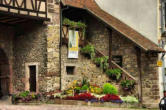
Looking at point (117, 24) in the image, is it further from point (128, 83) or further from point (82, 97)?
point (82, 97)

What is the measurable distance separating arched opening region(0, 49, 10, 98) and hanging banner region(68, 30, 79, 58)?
3360mm

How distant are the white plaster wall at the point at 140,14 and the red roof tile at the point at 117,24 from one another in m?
0.25

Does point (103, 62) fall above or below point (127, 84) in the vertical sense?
above

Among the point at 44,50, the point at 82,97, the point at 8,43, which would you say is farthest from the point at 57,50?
the point at 82,97

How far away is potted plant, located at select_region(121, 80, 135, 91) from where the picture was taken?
56.8 ft

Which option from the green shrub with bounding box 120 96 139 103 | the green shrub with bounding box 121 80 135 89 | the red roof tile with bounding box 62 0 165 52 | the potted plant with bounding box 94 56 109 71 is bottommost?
the green shrub with bounding box 120 96 139 103

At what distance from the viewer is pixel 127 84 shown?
17344 mm

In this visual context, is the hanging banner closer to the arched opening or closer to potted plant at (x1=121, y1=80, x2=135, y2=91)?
potted plant at (x1=121, y1=80, x2=135, y2=91)

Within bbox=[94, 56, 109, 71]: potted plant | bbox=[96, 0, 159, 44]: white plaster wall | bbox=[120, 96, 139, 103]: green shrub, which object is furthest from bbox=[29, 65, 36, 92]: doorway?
bbox=[96, 0, 159, 44]: white plaster wall

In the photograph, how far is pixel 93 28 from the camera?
65.0ft

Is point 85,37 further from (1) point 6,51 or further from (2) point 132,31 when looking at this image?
(1) point 6,51

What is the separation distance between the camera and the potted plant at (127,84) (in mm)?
17312

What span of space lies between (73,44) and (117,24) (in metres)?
→ 2.48

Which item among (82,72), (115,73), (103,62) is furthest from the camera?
(82,72)
